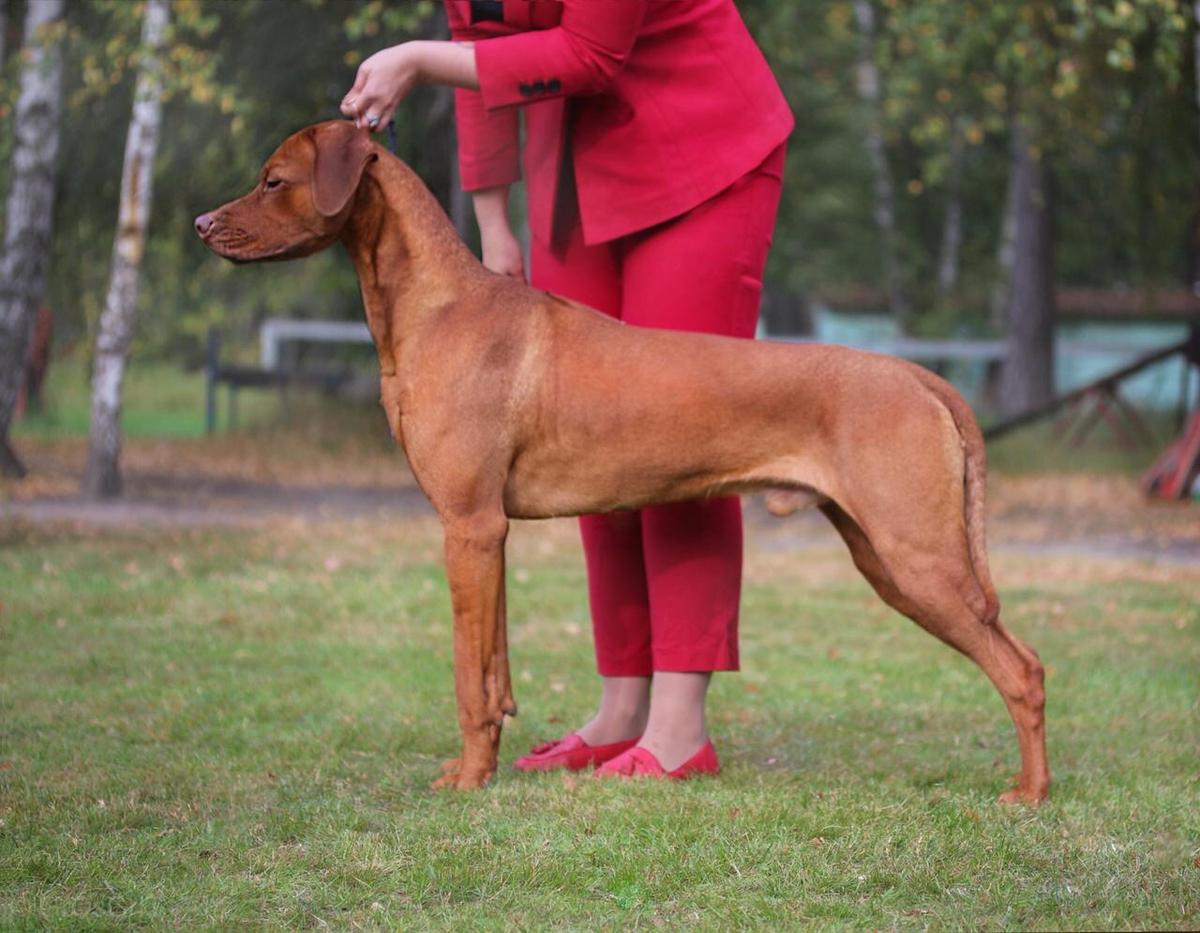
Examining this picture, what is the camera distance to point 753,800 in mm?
3959

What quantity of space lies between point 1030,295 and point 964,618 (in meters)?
15.6

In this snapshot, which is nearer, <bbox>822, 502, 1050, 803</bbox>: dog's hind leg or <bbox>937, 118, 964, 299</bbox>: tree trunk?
<bbox>822, 502, 1050, 803</bbox>: dog's hind leg

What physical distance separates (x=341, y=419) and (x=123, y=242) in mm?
5636

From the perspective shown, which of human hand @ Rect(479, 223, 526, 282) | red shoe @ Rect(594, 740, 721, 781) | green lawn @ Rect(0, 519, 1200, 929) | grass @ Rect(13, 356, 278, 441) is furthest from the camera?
grass @ Rect(13, 356, 278, 441)

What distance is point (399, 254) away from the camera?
4055 mm

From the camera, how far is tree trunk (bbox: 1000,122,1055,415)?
1867 cm

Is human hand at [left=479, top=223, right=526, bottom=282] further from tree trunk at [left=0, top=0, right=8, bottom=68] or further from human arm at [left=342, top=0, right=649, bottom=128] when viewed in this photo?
tree trunk at [left=0, top=0, right=8, bottom=68]

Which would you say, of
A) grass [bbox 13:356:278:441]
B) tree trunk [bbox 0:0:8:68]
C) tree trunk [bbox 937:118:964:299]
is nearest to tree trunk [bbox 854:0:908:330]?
tree trunk [bbox 937:118:964:299]

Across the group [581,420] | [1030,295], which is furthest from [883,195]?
[581,420]

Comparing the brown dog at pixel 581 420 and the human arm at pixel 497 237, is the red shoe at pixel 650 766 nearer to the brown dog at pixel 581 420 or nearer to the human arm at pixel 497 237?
the brown dog at pixel 581 420

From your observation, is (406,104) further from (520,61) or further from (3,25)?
(520,61)

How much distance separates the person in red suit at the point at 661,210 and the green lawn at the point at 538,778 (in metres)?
0.39

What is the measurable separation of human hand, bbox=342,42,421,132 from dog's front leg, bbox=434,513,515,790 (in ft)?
3.44

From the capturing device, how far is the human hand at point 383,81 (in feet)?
12.6
